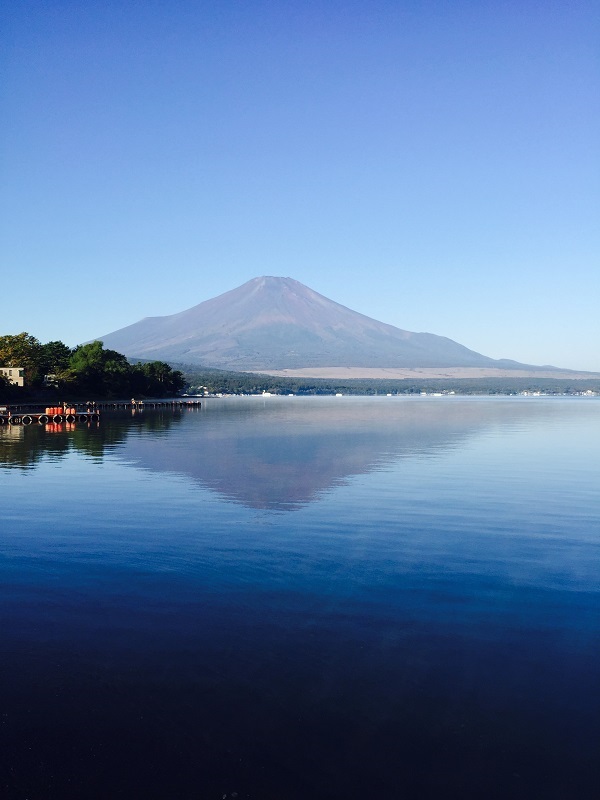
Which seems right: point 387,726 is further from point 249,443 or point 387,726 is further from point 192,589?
point 249,443

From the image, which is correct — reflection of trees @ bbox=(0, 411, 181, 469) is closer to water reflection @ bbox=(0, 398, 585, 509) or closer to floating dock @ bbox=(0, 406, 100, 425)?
water reflection @ bbox=(0, 398, 585, 509)

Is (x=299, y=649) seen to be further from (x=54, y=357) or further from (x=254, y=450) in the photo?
(x=54, y=357)

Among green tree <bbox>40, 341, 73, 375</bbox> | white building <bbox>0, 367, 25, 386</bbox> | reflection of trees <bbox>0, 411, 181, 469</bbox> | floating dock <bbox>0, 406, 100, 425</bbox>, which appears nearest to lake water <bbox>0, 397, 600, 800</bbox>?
reflection of trees <bbox>0, 411, 181, 469</bbox>

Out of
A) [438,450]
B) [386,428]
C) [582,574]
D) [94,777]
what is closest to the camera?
[94,777]

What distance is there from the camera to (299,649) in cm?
994

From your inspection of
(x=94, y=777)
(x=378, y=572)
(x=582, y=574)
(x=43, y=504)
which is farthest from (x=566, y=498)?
(x=94, y=777)

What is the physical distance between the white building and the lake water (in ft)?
314

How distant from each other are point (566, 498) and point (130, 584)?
16481mm

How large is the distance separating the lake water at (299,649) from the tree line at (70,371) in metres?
96.2

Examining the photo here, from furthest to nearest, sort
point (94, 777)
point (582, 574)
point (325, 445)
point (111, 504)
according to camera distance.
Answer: point (325, 445) < point (111, 504) < point (582, 574) < point (94, 777)

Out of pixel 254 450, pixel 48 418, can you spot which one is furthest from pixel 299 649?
pixel 48 418

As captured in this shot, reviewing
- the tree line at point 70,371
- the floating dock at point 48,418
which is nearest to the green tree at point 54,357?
the tree line at point 70,371

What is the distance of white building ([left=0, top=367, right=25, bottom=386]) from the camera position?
111438mm

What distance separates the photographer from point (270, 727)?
25.8 feet
